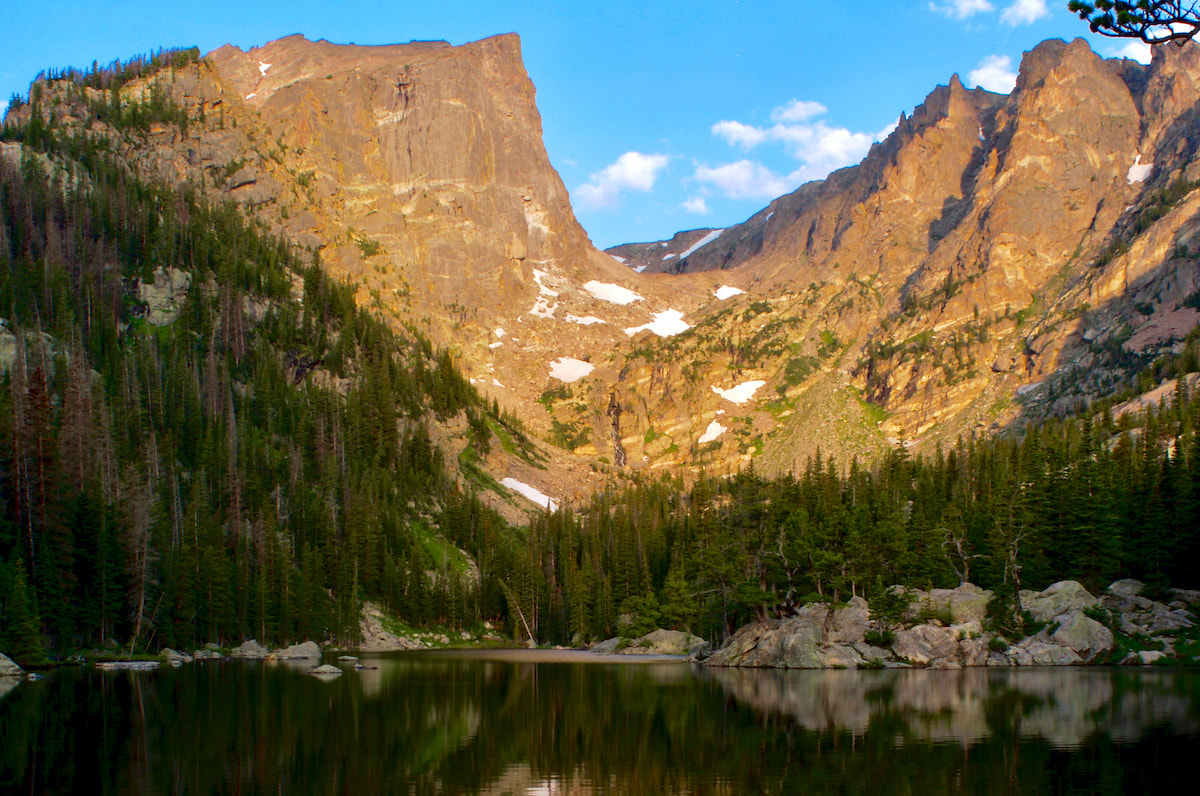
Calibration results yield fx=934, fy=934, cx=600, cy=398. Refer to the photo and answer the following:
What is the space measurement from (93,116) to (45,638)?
153603 millimetres

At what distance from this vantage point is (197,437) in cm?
11231

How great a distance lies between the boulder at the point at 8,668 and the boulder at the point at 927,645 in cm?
5446

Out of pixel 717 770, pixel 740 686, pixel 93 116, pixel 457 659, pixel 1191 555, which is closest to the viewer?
pixel 717 770

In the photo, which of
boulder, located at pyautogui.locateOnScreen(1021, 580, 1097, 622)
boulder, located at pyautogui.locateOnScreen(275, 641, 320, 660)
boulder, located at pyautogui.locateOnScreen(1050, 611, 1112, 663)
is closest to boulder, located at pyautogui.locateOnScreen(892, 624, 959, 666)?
boulder, located at pyautogui.locateOnScreen(1050, 611, 1112, 663)

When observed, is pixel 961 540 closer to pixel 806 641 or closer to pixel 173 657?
pixel 806 641

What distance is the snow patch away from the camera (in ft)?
545

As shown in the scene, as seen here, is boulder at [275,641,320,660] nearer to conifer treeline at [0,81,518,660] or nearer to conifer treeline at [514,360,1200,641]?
conifer treeline at [0,81,518,660]

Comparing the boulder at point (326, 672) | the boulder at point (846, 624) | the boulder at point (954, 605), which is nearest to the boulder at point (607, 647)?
the boulder at point (846, 624)

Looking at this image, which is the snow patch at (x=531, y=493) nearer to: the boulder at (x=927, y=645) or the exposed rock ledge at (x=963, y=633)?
the exposed rock ledge at (x=963, y=633)

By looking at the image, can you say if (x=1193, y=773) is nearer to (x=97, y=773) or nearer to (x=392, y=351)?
(x=97, y=773)

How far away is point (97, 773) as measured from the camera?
25375 millimetres

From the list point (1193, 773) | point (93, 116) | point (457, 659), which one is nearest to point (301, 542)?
point (457, 659)

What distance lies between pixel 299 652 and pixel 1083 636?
2435 inches

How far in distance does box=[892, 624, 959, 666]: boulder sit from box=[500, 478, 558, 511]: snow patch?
4169 inches
